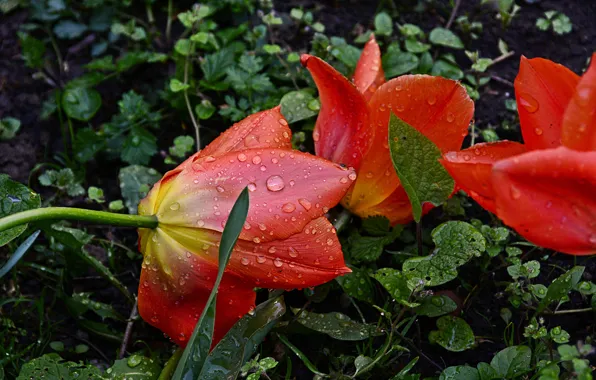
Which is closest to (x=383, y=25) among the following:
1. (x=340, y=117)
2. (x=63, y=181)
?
(x=340, y=117)

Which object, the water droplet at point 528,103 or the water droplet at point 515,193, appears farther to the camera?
the water droplet at point 528,103

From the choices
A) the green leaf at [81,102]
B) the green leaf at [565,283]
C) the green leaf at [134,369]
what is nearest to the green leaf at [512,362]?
the green leaf at [565,283]

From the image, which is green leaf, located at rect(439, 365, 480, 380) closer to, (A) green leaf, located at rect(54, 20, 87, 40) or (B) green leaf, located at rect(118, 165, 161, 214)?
(B) green leaf, located at rect(118, 165, 161, 214)

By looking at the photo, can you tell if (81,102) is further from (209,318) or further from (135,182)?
(209,318)

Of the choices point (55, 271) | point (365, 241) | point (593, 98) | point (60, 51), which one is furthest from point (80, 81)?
point (593, 98)

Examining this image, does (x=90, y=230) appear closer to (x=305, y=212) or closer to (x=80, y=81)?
(x=80, y=81)

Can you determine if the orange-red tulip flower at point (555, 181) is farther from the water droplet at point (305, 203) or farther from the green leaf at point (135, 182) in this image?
the green leaf at point (135, 182)
